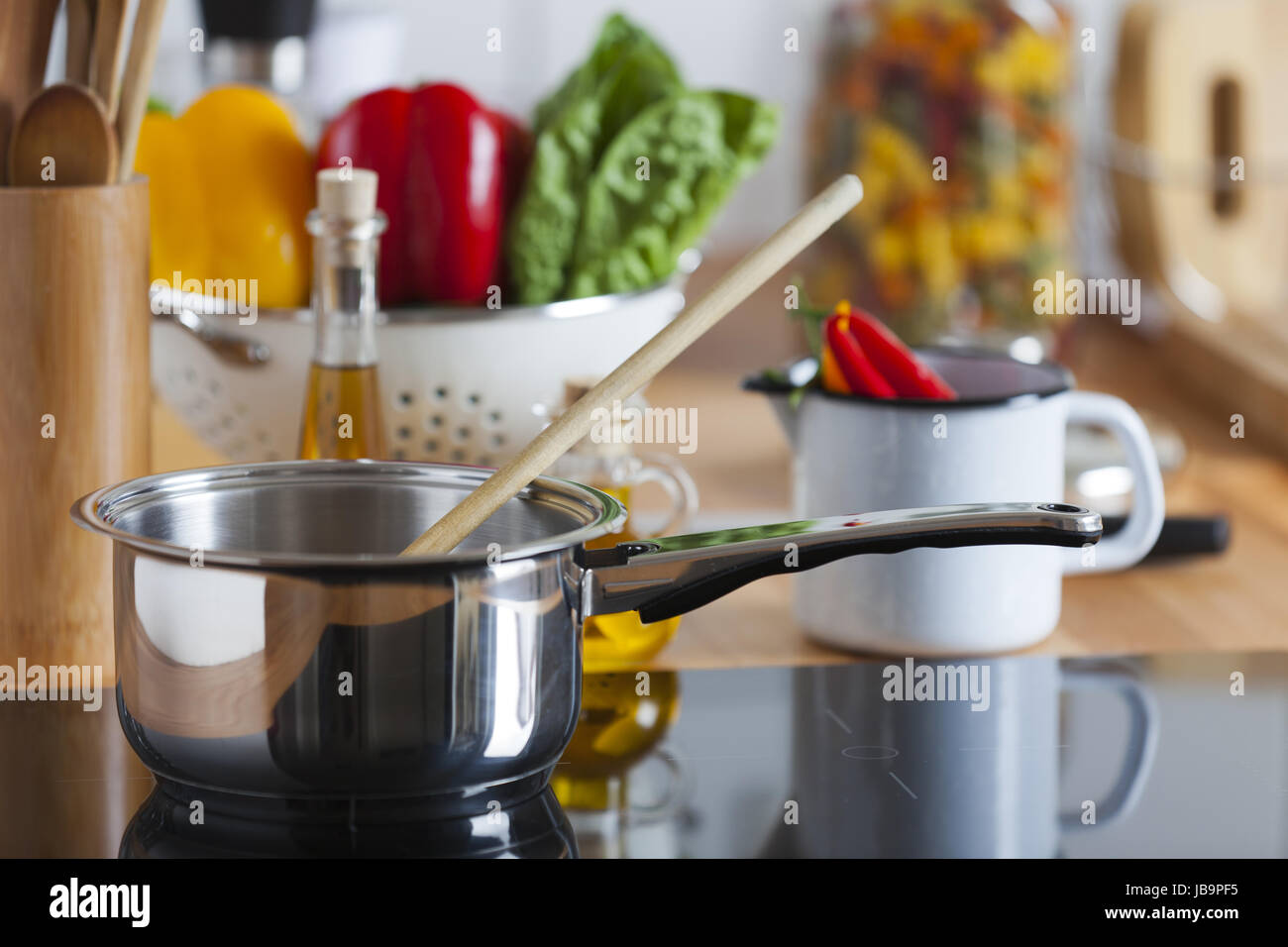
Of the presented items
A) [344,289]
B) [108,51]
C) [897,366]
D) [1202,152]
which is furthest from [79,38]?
[1202,152]

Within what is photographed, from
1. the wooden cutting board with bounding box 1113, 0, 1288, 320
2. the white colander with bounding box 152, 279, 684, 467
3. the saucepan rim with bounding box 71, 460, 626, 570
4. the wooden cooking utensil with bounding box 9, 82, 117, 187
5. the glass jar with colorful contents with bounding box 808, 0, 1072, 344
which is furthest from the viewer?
the wooden cutting board with bounding box 1113, 0, 1288, 320

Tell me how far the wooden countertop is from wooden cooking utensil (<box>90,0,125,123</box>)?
324mm

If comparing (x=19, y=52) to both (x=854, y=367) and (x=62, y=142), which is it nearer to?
(x=62, y=142)

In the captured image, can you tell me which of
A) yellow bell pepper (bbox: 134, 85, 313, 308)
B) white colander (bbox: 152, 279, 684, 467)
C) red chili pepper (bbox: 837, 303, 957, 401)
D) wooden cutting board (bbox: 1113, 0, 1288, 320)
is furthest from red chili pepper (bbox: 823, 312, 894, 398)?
wooden cutting board (bbox: 1113, 0, 1288, 320)

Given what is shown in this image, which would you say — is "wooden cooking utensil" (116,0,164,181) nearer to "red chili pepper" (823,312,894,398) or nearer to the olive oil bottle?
the olive oil bottle

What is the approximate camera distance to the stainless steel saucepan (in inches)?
18.3

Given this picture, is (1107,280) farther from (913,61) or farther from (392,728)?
(392,728)

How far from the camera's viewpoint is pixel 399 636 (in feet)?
1.53

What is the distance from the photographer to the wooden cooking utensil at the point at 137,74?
0.63 m

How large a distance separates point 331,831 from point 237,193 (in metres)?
0.36

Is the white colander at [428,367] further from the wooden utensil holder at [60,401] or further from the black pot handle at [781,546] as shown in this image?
the black pot handle at [781,546]
